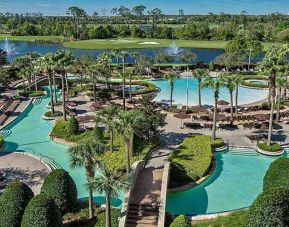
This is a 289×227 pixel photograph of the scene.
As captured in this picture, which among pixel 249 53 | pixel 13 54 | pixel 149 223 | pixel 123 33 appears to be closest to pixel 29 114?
pixel 149 223

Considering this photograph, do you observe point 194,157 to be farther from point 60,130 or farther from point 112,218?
point 60,130

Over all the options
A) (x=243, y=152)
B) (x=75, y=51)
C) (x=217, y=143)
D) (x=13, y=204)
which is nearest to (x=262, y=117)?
(x=243, y=152)

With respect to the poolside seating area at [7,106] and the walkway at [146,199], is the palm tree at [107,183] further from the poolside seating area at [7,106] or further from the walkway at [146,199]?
the poolside seating area at [7,106]

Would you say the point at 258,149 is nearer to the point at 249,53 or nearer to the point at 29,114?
the point at 29,114

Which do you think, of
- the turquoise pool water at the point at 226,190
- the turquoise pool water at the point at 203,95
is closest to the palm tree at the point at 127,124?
the turquoise pool water at the point at 226,190

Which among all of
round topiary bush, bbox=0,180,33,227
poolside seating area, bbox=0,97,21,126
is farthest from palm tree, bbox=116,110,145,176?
poolside seating area, bbox=0,97,21,126

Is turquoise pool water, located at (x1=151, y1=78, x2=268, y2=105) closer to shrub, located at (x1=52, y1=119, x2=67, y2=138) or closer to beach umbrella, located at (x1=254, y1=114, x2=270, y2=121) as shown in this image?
beach umbrella, located at (x1=254, y1=114, x2=270, y2=121)
